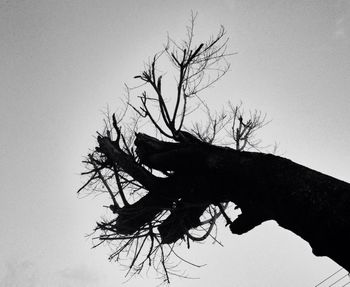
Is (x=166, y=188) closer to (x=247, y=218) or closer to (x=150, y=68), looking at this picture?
(x=247, y=218)

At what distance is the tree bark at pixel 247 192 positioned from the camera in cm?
183

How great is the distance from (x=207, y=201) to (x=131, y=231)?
153 cm

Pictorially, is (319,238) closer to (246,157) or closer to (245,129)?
(246,157)

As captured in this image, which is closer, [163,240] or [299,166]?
[299,166]

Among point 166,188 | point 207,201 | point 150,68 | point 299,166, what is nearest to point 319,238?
point 299,166

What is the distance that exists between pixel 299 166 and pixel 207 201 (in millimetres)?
1495

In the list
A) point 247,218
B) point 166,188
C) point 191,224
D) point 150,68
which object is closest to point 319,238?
point 247,218

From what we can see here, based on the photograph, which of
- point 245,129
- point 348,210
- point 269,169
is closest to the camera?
point 348,210

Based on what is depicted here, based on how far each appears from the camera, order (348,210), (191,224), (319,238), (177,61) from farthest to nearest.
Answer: (177,61), (191,224), (319,238), (348,210)

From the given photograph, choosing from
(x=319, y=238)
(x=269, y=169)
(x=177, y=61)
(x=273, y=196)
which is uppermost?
(x=177, y=61)

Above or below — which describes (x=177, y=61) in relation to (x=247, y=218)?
above

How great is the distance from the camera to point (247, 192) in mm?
2576

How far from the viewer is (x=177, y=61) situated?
4570 mm

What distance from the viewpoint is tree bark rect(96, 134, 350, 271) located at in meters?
1.83
